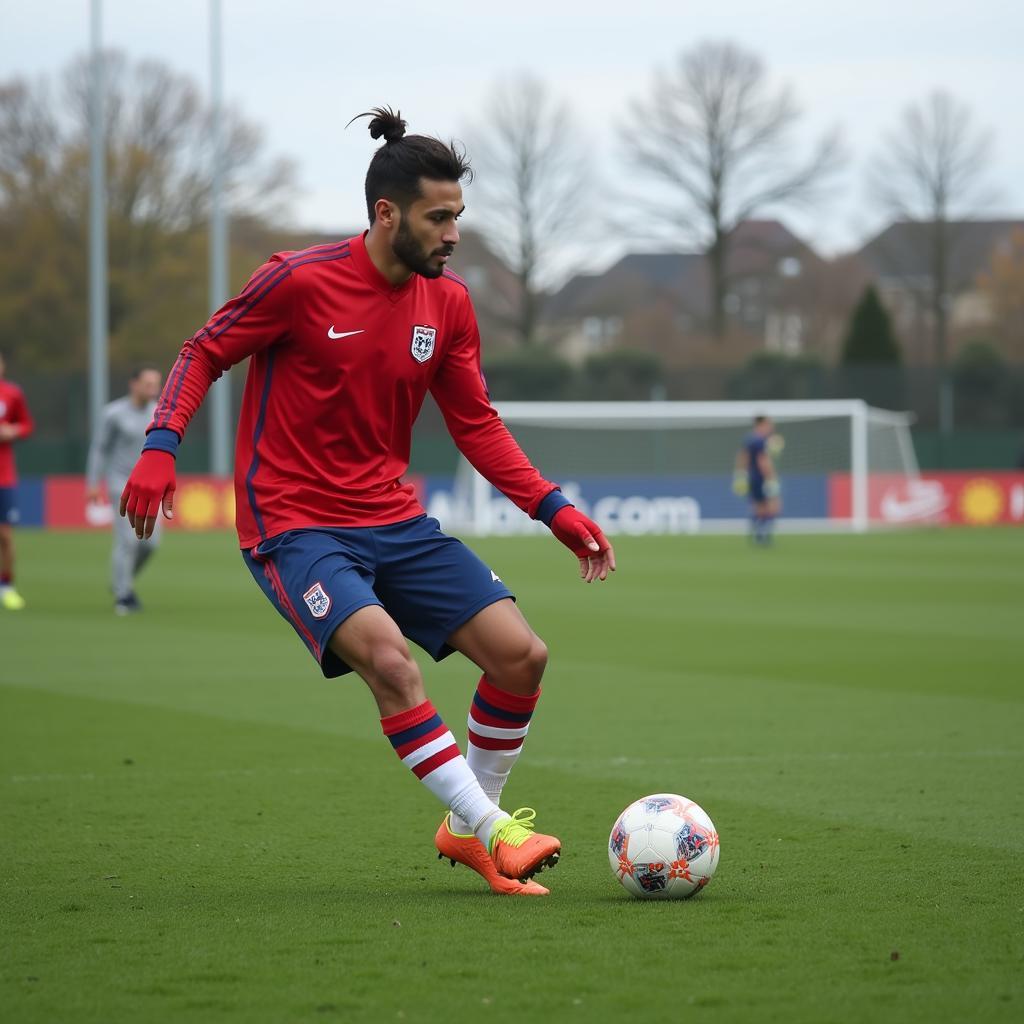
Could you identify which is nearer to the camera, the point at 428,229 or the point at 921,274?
the point at 428,229

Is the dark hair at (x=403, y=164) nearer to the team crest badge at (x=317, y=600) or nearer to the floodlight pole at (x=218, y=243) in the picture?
the team crest badge at (x=317, y=600)

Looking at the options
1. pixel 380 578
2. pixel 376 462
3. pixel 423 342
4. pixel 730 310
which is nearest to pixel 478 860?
pixel 380 578

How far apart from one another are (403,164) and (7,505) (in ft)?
38.2

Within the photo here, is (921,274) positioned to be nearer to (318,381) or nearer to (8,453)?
(8,453)

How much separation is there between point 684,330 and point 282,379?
60885 millimetres

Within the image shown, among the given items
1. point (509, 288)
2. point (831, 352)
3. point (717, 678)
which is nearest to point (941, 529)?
point (717, 678)

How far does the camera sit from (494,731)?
548 centimetres

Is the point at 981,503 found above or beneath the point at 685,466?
beneath

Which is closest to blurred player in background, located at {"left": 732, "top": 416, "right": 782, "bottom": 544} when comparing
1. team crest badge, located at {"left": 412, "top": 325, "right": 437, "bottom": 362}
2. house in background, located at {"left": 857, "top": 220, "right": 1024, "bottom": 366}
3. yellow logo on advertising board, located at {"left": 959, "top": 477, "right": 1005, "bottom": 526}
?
yellow logo on advertising board, located at {"left": 959, "top": 477, "right": 1005, "bottom": 526}

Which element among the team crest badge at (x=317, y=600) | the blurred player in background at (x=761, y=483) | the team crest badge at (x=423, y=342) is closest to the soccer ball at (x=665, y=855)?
the team crest badge at (x=317, y=600)

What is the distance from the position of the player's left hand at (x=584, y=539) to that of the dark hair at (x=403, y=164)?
1090mm

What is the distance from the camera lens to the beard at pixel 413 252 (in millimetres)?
5258

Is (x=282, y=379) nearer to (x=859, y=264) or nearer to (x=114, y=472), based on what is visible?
(x=114, y=472)

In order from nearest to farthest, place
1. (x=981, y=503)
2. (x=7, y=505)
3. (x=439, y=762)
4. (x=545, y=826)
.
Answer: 1. (x=439, y=762)
2. (x=545, y=826)
3. (x=7, y=505)
4. (x=981, y=503)
